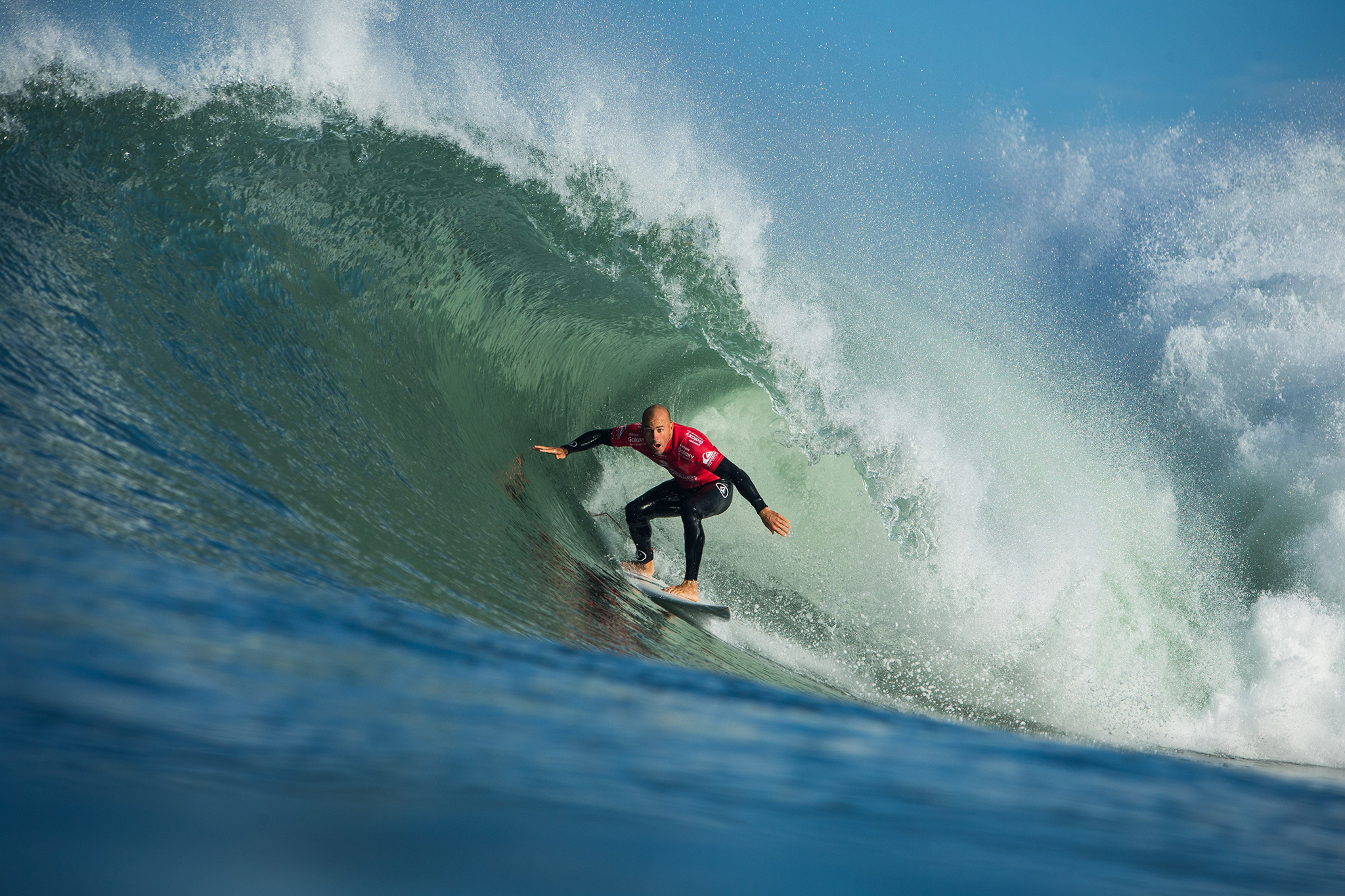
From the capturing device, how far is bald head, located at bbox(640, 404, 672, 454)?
5430 millimetres

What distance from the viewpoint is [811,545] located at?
7.37 m

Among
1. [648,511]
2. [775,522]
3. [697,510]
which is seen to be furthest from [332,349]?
[775,522]

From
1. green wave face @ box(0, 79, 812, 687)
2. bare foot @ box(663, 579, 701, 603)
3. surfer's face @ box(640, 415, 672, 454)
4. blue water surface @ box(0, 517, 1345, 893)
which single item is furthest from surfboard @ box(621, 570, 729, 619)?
blue water surface @ box(0, 517, 1345, 893)

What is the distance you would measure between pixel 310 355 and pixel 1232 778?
492 cm

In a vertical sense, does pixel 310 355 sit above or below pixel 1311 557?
below

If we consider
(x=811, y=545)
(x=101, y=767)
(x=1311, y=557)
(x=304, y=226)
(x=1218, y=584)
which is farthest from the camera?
(x=1311, y=557)

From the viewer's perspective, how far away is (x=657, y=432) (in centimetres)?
546

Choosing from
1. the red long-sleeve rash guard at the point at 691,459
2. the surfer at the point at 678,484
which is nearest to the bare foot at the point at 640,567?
the surfer at the point at 678,484

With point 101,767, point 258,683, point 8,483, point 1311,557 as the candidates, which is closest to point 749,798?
point 258,683

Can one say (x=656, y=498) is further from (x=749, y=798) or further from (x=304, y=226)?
(x=749, y=798)

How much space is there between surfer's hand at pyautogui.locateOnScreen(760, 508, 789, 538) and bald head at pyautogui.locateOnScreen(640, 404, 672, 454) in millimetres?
819

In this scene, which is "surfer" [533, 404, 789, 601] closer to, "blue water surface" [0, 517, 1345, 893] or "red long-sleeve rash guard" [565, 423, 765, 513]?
"red long-sleeve rash guard" [565, 423, 765, 513]

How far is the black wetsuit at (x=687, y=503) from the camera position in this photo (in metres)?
5.61

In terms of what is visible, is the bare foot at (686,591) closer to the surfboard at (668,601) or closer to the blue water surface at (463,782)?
the surfboard at (668,601)
